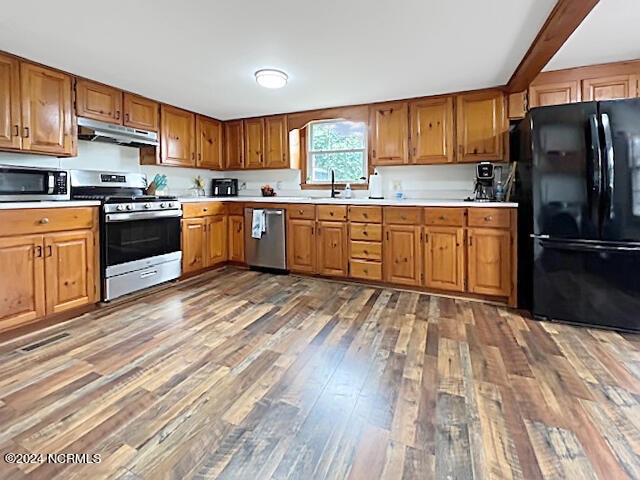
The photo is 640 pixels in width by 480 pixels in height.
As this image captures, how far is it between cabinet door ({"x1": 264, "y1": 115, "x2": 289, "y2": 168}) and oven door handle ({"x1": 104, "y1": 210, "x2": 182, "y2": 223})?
1444mm

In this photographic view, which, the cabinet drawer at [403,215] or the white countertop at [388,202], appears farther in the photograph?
the cabinet drawer at [403,215]

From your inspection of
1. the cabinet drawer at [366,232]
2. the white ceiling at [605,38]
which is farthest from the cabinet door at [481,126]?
the cabinet drawer at [366,232]

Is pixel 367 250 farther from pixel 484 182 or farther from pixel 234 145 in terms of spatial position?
pixel 234 145

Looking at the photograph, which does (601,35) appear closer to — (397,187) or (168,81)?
(397,187)

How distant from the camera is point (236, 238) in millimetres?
4816

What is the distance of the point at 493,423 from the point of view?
161 centimetres

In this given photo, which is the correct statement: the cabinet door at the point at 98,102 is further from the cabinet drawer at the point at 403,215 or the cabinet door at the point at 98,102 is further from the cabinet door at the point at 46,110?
the cabinet drawer at the point at 403,215

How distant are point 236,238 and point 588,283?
374cm

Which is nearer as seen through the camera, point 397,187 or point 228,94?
point 228,94

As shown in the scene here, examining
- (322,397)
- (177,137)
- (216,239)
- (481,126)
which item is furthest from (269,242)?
(322,397)

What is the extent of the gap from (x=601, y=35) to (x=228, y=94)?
3200 millimetres

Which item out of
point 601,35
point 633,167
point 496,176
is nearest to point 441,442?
point 633,167

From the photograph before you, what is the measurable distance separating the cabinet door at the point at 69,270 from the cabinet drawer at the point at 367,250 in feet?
8.16

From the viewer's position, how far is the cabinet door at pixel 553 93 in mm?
3180
